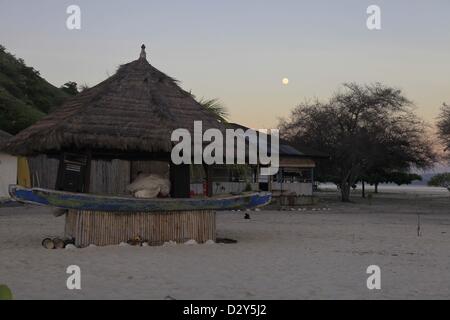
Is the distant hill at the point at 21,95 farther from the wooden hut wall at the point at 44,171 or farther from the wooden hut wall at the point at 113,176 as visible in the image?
the wooden hut wall at the point at 113,176

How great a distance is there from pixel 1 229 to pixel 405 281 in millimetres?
12333

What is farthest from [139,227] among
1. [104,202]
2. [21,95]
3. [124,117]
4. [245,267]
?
A: [21,95]

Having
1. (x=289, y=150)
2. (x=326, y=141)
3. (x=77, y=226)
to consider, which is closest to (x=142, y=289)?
(x=77, y=226)

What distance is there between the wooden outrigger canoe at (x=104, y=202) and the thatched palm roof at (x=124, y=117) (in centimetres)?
113

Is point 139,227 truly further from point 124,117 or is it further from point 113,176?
point 113,176

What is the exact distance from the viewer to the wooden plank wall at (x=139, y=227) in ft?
40.5

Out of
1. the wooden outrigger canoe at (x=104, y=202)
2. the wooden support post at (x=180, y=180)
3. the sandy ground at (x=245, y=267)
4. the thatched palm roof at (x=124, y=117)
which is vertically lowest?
the sandy ground at (x=245, y=267)

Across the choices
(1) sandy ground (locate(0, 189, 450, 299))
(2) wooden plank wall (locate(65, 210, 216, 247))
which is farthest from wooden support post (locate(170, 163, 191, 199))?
(1) sandy ground (locate(0, 189, 450, 299))

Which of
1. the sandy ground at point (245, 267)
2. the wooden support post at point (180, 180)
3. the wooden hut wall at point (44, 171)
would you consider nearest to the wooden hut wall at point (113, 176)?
the sandy ground at point (245, 267)

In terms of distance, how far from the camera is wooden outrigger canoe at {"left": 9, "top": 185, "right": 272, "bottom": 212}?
11.9m

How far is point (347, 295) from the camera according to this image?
764 cm

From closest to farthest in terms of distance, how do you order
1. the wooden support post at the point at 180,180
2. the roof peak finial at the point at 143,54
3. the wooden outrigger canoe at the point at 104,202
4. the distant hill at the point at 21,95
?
the wooden outrigger canoe at the point at 104,202 < the wooden support post at the point at 180,180 < the roof peak finial at the point at 143,54 < the distant hill at the point at 21,95

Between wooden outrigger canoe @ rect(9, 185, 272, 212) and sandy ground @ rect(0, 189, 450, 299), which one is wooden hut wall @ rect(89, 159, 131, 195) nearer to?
sandy ground @ rect(0, 189, 450, 299)
